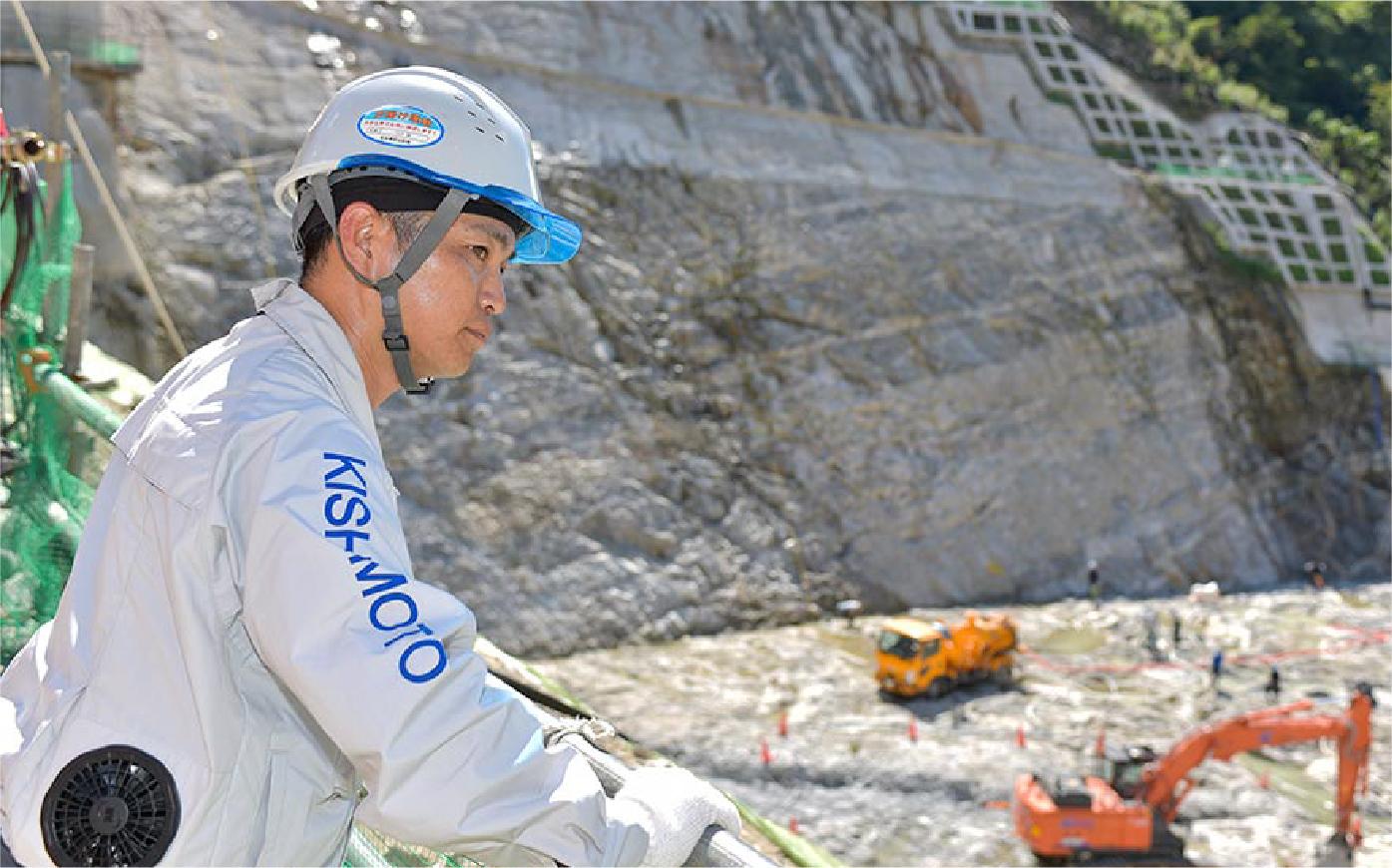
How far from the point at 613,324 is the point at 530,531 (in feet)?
11.8

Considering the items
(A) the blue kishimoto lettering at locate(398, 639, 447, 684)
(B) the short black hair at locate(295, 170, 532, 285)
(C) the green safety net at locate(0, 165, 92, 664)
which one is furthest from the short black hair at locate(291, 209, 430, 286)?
(C) the green safety net at locate(0, 165, 92, 664)

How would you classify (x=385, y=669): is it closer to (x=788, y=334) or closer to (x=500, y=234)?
(x=500, y=234)

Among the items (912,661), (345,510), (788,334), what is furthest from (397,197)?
(788,334)

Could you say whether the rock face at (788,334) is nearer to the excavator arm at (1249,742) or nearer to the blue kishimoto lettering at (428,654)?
the excavator arm at (1249,742)

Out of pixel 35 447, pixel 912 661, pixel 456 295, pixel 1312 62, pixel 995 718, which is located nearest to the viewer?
pixel 456 295

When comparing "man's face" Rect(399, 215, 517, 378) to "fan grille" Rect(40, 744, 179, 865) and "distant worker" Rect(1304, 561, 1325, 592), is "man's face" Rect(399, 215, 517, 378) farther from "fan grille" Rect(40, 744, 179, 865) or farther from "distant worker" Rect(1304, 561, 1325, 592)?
"distant worker" Rect(1304, 561, 1325, 592)

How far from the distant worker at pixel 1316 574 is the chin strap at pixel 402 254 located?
2255 centimetres

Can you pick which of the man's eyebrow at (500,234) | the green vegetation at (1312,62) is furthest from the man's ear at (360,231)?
the green vegetation at (1312,62)

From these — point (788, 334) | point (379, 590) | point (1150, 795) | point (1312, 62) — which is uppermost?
point (379, 590)

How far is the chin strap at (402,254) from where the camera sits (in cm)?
192

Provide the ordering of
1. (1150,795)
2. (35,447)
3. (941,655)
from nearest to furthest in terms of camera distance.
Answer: (35,447)
(1150,795)
(941,655)

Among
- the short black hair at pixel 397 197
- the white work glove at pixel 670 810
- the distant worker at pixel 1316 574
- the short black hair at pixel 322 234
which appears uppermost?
the short black hair at pixel 397 197

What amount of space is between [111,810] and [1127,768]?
1201cm

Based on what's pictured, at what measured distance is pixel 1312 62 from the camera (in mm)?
39312
